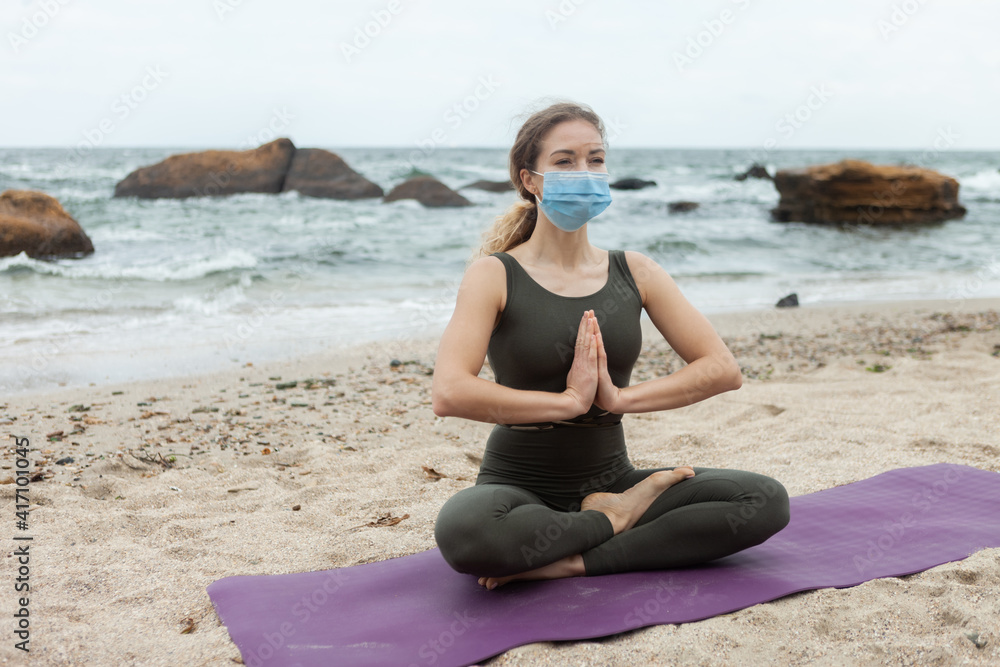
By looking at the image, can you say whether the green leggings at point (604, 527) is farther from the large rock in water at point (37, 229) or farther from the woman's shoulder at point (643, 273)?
the large rock in water at point (37, 229)

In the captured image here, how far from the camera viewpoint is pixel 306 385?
6168 millimetres

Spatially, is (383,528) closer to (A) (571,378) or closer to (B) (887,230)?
(A) (571,378)

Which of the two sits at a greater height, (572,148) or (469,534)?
(572,148)

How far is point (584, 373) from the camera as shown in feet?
8.80

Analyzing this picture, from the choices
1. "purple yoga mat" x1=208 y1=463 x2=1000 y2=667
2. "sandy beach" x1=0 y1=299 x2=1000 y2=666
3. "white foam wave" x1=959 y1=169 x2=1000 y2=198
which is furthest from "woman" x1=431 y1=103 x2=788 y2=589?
"white foam wave" x1=959 y1=169 x2=1000 y2=198

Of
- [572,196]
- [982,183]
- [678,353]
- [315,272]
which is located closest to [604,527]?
[678,353]

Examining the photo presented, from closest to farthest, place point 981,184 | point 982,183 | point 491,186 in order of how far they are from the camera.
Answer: point 491,186, point 981,184, point 982,183

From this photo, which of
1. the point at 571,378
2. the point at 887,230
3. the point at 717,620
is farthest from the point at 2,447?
the point at 887,230

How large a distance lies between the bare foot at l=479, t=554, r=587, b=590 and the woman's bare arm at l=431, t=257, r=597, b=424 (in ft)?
1.81

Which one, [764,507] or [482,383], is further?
[764,507]

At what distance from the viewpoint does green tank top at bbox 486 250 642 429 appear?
281 cm

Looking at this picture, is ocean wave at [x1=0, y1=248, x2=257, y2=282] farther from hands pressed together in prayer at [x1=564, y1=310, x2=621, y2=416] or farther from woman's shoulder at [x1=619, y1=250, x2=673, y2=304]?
hands pressed together in prayer at [x1=564, y1=310, x2=621, y2=416]

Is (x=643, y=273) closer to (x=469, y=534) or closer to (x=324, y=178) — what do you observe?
(x=469, y=534)

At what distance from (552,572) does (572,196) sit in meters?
1.39
